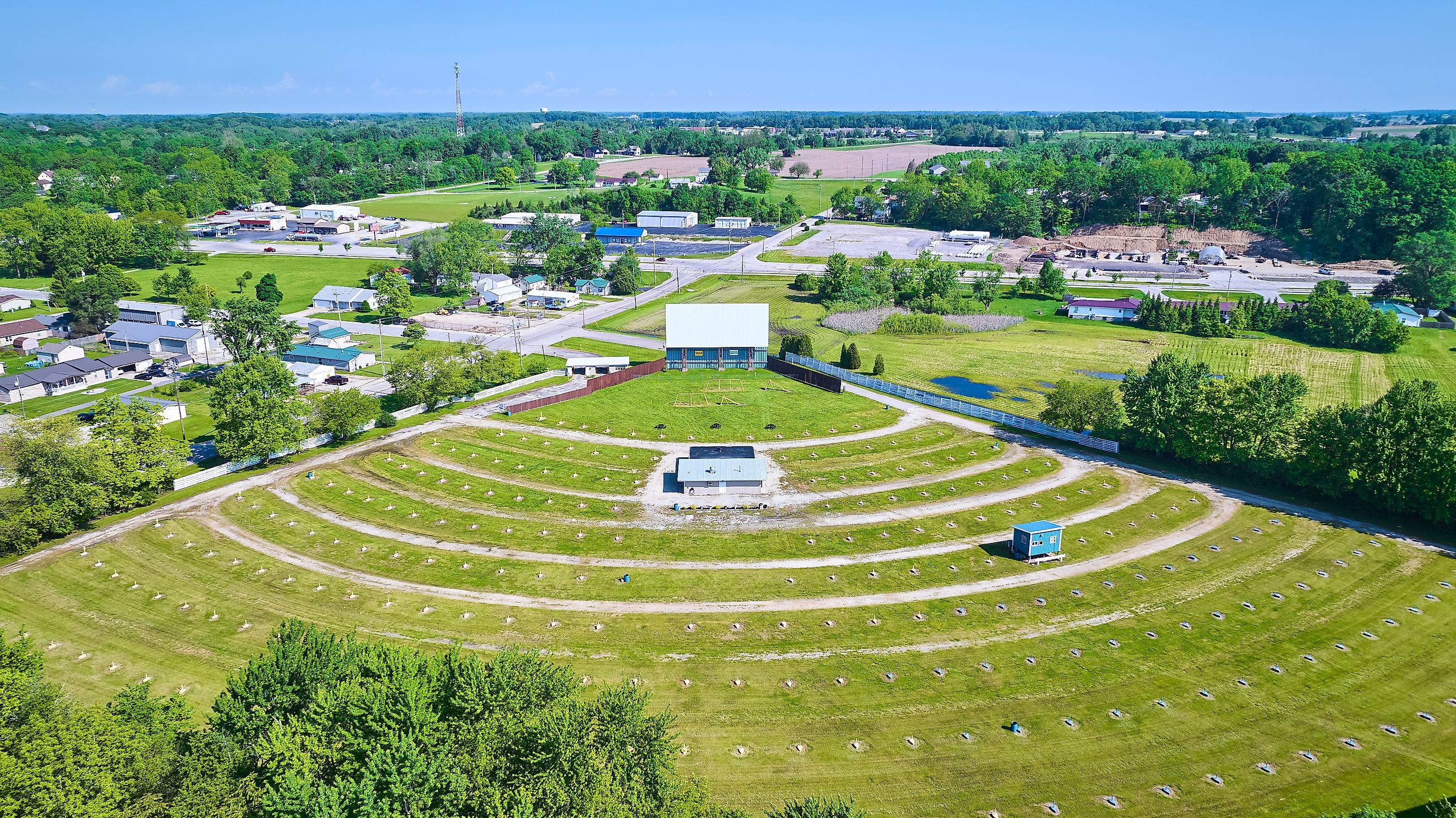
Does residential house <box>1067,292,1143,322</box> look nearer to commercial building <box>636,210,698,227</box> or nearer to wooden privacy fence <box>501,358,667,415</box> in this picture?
wooden privacy fence <box>501,358,667,415</box>

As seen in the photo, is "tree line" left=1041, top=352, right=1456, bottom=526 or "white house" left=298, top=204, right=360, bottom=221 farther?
"white house" left=298, top=204, right=360, bottom=221

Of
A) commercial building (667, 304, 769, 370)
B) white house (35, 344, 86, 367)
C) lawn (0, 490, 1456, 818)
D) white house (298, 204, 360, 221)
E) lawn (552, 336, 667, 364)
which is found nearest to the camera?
lawn (0, 490, 1456, 818)

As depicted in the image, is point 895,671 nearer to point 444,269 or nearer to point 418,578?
point 418,578

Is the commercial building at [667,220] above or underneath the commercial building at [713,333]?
above

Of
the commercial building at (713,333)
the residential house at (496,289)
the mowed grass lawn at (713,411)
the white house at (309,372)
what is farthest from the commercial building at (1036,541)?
the residential house at (496,289)

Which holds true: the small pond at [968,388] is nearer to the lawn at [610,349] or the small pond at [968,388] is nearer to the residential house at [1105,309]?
the lawn at [610,349]

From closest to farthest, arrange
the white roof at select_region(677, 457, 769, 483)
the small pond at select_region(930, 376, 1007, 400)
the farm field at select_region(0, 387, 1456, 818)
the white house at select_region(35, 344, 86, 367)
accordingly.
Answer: the farm field at select_region(0, 387, 1456, 818)
the white roof at select_region(677, 457, 769, 483)
the small pond at select_region(930, 376, 1007, 400)
the white house at select_region(35, 344, 86, 367)

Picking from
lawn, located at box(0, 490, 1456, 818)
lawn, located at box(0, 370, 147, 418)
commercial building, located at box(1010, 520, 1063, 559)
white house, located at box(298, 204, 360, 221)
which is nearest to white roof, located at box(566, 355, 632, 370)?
lawn, located at box(0, 490, 1456, 818)

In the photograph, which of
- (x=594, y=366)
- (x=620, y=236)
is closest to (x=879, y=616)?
(x=594, y=366)
